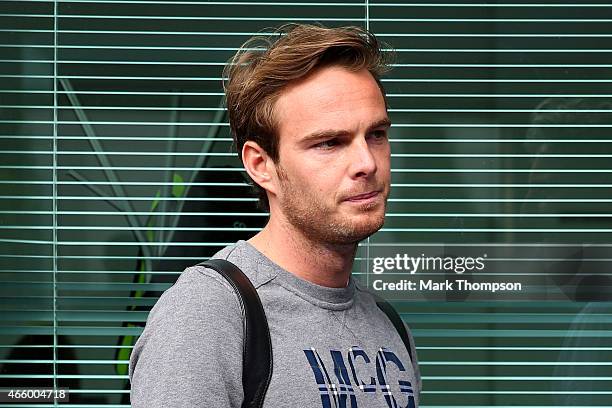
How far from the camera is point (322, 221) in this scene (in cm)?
253

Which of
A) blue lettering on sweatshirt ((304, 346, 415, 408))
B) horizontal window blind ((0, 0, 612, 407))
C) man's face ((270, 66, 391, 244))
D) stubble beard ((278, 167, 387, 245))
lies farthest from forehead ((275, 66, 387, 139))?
horizontal window blind ((0, 0, 612, 407))

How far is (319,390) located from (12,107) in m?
2.68

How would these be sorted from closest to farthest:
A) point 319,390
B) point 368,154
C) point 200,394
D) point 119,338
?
point 200,394 → point 319,390 → point 368,154 → point 119,338

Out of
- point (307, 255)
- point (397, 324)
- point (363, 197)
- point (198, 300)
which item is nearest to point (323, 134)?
point (363, 197)

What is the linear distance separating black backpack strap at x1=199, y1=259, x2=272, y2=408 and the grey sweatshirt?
0.02 metres

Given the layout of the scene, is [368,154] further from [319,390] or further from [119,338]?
[119,338]

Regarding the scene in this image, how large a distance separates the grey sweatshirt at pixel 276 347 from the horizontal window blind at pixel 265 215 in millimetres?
2008

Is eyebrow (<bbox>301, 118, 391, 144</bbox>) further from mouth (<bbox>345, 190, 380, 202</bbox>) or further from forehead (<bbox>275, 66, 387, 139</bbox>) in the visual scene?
mouth (<bbox>345, 190, 380, 202</bbox>)

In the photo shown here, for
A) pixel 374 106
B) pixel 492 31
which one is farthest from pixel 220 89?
pixel 374 106

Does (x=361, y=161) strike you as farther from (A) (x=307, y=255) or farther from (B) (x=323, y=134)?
(A) (x=307, y=255)

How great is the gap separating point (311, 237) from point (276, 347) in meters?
0.31

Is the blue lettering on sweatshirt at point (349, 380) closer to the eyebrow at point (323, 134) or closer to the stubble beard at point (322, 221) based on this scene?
the stubble beard at point (322, 221)

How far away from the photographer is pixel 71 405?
467 cm

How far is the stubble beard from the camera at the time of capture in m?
2.51
